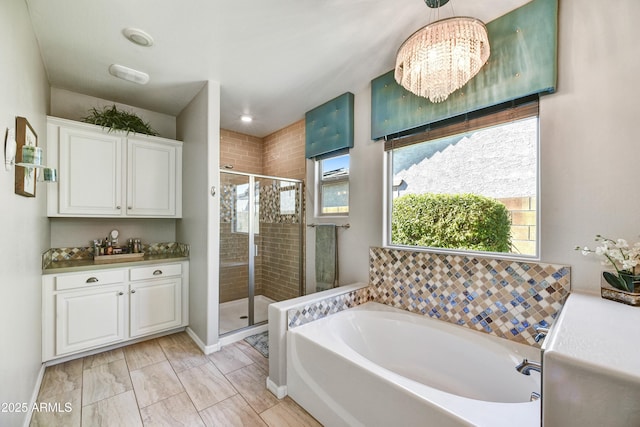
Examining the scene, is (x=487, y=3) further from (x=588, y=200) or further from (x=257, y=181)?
(x=257, y=181)

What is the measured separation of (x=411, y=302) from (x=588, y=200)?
1.32 m

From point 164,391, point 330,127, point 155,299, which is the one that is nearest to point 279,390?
point 164,391

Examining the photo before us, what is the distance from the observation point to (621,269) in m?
1.28

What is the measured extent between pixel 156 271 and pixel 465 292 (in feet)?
9.36

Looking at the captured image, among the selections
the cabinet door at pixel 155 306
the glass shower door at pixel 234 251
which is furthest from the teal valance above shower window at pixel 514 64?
the cabinet door at pixel 155 306

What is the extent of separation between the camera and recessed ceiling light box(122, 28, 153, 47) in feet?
5.83

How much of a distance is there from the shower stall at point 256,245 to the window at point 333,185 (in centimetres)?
29

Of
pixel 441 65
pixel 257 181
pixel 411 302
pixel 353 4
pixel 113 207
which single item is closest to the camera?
pixel 441 65

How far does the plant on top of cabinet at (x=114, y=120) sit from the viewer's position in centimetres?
255

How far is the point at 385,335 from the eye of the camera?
2031mm

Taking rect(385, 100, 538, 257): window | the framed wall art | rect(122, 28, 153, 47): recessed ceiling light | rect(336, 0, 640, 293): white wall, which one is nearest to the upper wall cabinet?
the framed wall art

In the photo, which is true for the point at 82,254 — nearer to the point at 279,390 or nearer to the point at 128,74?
the point at 128,74

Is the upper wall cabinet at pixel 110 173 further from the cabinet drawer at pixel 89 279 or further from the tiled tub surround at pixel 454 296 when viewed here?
the tiled tub surround at pixel 454 296

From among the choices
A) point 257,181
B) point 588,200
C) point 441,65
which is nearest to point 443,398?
point 588,200
